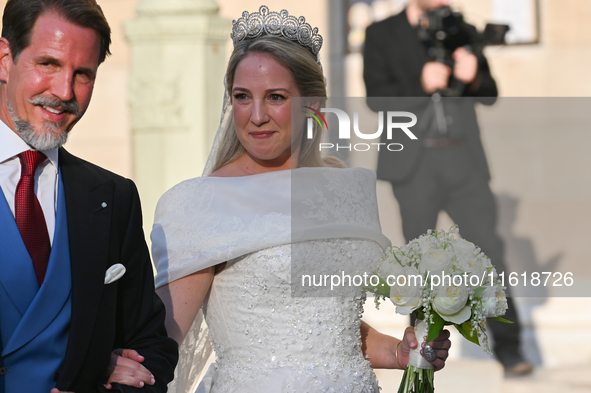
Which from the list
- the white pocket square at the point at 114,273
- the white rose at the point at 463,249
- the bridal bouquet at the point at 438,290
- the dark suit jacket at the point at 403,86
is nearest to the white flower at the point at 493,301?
the bridal bouquet at the point at 438,290

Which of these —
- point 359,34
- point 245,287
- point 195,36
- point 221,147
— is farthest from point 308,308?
point 359,34

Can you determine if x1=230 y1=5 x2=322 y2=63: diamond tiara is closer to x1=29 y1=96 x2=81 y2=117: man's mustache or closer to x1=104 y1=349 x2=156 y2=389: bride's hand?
x1=29 y1=96 x2=81 y2=117: man's mustache

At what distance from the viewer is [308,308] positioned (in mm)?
2588

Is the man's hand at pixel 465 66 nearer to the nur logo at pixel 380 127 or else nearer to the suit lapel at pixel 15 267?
the nur logo at pixel 380 127

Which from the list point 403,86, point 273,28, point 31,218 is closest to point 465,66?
point 403,86

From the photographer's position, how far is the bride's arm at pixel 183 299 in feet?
8.27

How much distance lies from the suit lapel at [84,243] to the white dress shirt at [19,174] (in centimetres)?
3

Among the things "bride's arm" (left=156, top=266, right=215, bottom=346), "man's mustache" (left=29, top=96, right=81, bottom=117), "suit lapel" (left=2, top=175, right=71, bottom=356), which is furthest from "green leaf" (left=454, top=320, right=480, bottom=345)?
"man's mustache" (left=29, top=96, right=81, bottom=117)

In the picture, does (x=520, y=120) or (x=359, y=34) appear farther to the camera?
(x=359, y=34)

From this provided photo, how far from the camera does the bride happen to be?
256 cm

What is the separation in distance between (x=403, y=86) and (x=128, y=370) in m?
3.57

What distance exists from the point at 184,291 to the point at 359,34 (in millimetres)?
4804

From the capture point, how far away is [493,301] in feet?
7.77

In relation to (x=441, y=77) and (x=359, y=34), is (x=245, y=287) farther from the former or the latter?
(x=359, y=34)
